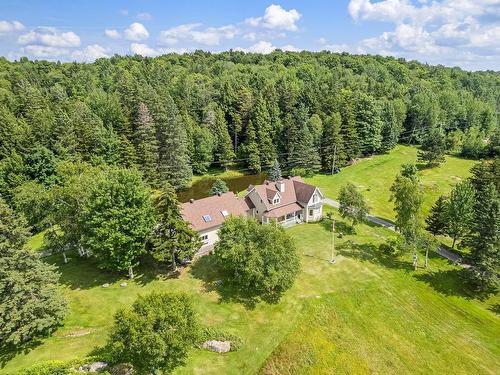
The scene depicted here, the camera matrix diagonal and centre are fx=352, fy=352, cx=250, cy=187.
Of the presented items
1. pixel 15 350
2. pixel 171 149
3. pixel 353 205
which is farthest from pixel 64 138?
pixel 353 205

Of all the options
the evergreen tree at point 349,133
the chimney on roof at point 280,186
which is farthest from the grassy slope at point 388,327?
the evergreen tree at point 349,133

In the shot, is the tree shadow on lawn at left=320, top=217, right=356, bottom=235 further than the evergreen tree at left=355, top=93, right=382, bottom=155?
No

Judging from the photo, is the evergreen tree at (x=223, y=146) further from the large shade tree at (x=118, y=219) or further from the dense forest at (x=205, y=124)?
the large shade tree at (x=118, y=219)

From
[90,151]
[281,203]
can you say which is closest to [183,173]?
[90,151]

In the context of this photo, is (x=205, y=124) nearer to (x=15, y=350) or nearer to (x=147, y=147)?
(x=147, y=147)

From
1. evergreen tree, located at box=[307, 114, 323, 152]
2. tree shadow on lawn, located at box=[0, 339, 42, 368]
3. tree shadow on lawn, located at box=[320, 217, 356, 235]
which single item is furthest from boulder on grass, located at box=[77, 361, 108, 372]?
evergreen tree, located at box=[307, 114, 323, 152]

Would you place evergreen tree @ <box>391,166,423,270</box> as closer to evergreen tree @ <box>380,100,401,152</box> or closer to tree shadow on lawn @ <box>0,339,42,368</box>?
tree shadow on lawn @ <box>0,339,42,368</box>

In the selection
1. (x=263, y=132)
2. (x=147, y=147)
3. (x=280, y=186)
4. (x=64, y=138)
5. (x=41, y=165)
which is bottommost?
(x=280, y=186)
